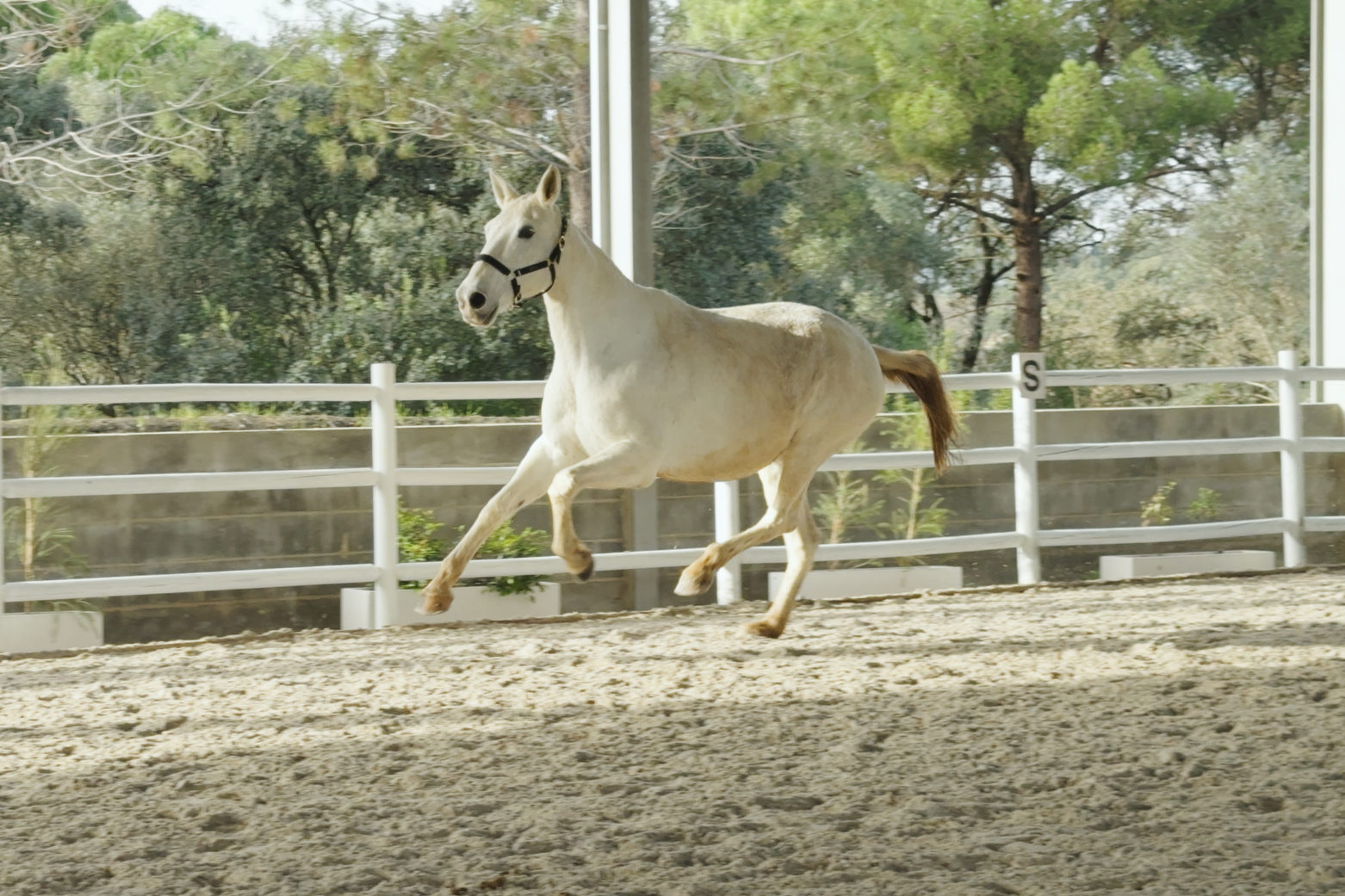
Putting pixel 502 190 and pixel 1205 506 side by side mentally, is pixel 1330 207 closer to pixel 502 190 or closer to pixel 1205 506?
pixel 1205 506

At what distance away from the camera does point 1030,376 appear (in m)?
7.78

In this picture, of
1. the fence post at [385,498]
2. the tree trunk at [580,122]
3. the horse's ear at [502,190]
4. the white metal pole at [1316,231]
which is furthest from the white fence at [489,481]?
the tree trunk at [580,122]

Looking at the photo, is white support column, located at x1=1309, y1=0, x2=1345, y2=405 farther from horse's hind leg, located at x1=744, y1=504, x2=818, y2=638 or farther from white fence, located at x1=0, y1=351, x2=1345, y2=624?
horse's hind leg, located at x1=744, y1=504, x2=818, y2=638

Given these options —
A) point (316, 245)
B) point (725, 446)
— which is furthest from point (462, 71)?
point (725, 446)

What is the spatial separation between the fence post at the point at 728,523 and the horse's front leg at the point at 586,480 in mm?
2080

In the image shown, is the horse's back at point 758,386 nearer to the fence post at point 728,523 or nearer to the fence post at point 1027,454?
the fence post at point 728,523

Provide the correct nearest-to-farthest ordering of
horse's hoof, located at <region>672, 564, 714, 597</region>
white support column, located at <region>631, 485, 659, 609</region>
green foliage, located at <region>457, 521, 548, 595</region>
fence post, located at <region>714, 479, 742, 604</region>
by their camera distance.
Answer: horse's hoof, located at <region>672, 564, 714, 597</region> → green foliage, located at <region>457, 521, 548, 595</region> → fence post, located at <region>714, 479, 742, 604</region> → white support column, located at <region>631, 485, 659, 609</region>

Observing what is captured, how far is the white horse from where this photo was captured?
4.89 m

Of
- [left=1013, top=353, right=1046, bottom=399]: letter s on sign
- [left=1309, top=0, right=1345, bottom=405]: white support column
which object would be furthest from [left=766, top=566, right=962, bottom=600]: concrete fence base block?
[left=1309, top=0, right=1345, bottom=405]: white support column

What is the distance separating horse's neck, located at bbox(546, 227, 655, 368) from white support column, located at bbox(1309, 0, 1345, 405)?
7.23m

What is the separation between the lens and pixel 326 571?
6.23 meters

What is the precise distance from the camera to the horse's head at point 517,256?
469cm

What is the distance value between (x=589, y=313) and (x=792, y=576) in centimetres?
136

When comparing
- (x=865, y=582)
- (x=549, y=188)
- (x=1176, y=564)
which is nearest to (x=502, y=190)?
(x=549, y=188)
